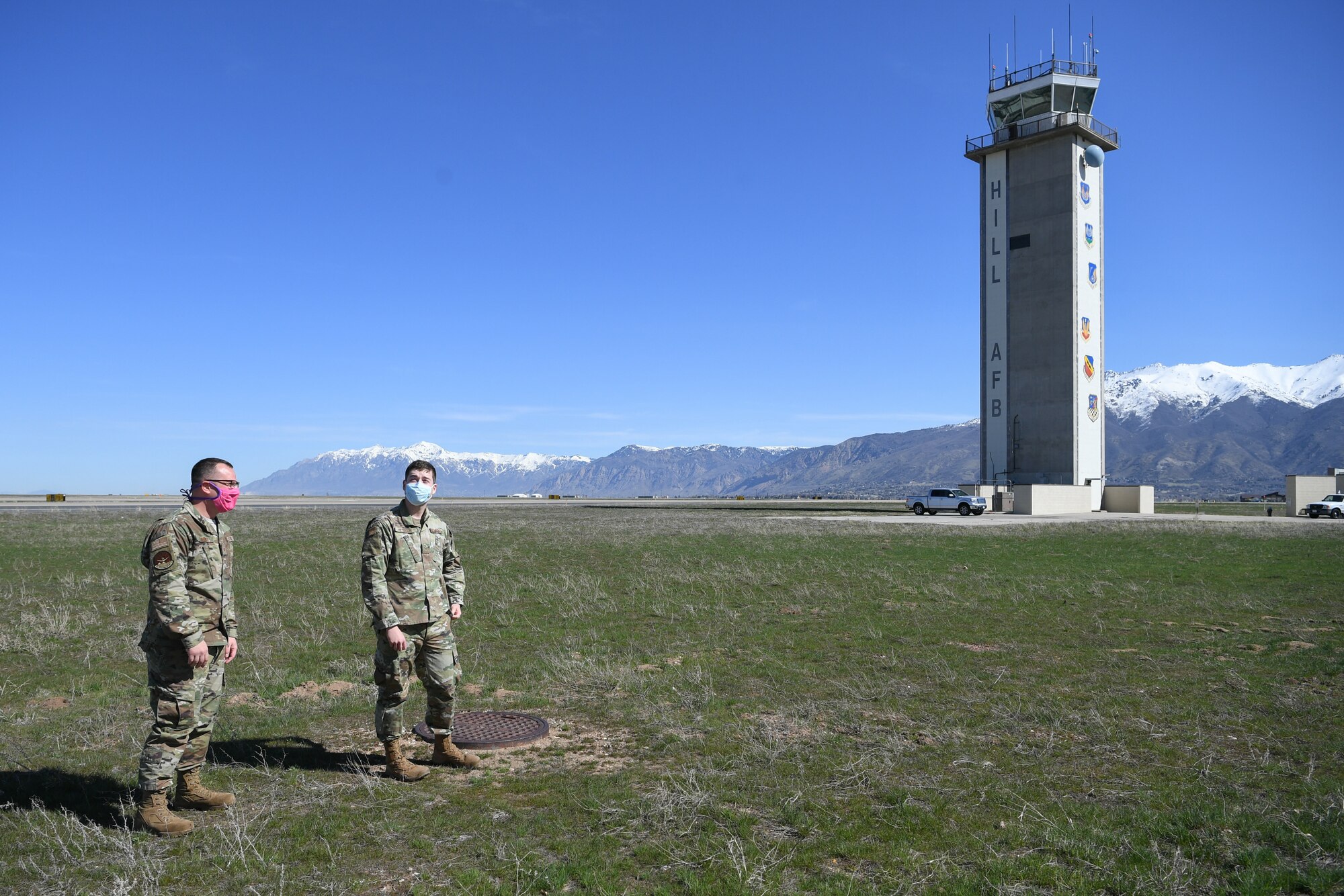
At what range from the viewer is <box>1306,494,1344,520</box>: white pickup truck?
5709cm

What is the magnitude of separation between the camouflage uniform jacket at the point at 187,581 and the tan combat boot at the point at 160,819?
977mm

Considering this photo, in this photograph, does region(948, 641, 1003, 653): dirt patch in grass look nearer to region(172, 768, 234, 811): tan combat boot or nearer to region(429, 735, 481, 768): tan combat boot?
region(429, 735, 481, 768): tan combat boot

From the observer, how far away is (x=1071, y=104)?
224 ft

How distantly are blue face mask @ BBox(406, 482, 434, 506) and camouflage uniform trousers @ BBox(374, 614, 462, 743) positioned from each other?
95 cm

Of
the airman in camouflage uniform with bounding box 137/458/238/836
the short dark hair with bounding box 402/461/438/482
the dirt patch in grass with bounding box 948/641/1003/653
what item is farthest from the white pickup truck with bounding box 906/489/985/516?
the airman in camouflage uniform with bounding box 137/458/238/836

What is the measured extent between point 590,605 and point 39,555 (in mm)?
19862

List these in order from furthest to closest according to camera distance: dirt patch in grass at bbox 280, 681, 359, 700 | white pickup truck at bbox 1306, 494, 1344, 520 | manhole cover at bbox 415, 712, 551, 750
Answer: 1. white pickup truck at bbox 1306, 494, 1344, 520
2. dirt patch in grass at bbox 280, 681, 359, 700
3. manhole cover at bbox 415, 712, 551, 750

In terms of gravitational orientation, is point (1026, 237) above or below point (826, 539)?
above

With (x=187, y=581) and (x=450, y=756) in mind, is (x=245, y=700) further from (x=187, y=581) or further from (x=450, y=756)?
(x=187, y=581)

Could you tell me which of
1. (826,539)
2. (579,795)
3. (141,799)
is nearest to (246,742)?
(141,799)

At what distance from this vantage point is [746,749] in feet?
24.8

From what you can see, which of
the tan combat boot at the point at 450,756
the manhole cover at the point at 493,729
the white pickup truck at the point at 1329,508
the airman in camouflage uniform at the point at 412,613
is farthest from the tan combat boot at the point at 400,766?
the white pickup truck at the point at 1329,508

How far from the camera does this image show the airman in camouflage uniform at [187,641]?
5.82 m

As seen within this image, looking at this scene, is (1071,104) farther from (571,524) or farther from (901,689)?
(901,689)
